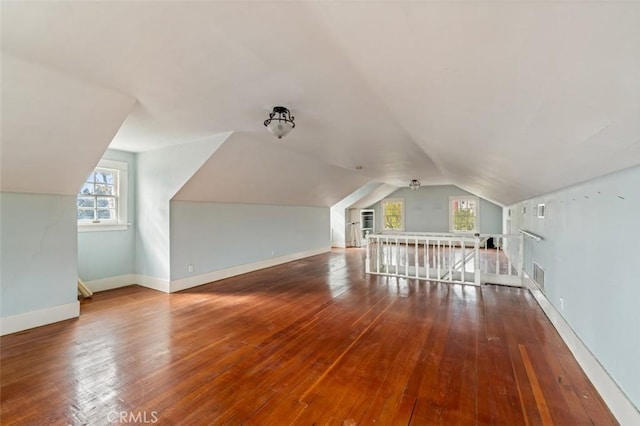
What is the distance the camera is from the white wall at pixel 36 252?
316 cm

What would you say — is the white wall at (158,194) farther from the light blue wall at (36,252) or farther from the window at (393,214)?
the window at (393,214)

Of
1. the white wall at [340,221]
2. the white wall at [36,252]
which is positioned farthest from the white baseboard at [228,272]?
the white wall at [340,221]

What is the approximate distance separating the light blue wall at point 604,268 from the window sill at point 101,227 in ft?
21.2

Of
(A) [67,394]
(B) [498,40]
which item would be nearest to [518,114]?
(B) [498,40]

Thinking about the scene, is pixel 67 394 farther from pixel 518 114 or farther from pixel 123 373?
pixel 518 114


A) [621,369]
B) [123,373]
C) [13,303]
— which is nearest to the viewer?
[621,369]

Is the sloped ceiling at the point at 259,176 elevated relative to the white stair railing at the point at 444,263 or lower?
elevated

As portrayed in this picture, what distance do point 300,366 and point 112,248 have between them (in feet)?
14.5

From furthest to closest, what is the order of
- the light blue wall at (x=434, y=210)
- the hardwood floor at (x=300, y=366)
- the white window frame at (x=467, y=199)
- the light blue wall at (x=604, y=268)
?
the white window frame at (x=467, y=199)
the light blue wall at (x=434, y=210)
the hardwood floor at (x=300, y=366)
the light blue wall at (x=604, y=268)

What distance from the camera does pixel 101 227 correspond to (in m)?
4.80

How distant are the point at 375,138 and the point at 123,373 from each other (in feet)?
12.6

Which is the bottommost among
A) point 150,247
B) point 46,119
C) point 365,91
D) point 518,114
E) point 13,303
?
point 13,303

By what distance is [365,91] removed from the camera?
8.26 feet

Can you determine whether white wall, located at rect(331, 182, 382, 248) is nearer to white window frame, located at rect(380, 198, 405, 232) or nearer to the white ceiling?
white window frame, located at rect(380, 198, 405, 232)
